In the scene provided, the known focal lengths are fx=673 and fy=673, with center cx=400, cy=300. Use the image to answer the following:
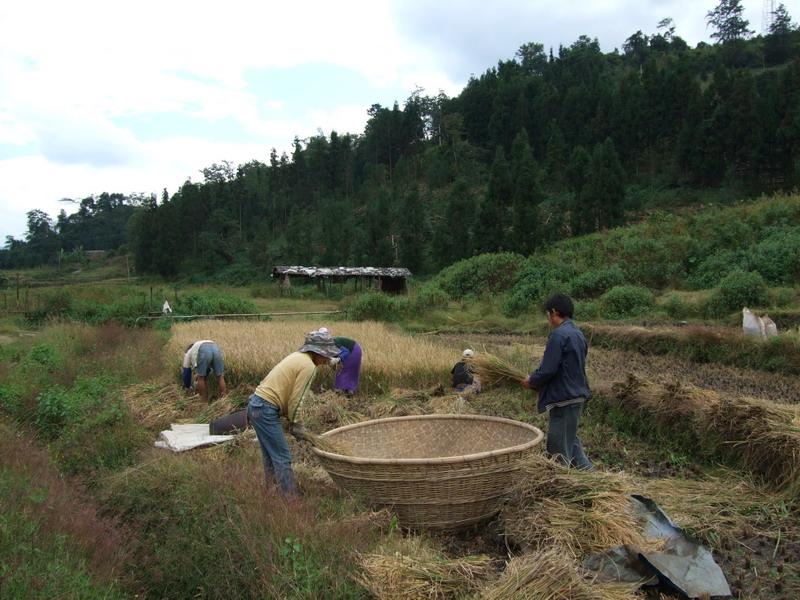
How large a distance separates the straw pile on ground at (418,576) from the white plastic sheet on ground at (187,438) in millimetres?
3430

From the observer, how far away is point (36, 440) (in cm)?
679

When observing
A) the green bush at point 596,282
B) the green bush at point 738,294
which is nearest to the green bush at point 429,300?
the green bush at point 596,282

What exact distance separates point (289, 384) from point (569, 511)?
208 cm

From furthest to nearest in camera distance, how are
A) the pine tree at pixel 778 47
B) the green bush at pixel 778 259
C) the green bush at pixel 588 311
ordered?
1. the pine tree at pixel 778 47
2. the green bush at pixel 588 311
3. the green bush at pixel 778 259

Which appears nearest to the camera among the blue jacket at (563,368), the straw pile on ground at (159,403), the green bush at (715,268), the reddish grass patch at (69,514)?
the reddish grass patch at (69,514)

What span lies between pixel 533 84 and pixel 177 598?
53.4m

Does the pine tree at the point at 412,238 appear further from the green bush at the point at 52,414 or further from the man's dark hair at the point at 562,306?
the man's dark hair at the point at 562,306

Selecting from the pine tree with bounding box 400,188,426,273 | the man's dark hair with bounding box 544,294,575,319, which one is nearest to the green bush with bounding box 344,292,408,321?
the man's dark hair with bounding box 544,294,575,319

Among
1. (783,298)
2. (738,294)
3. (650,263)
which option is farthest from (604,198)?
(783,298)

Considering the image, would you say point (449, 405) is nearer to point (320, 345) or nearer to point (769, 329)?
point (320, 345)

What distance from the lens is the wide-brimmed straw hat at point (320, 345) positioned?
15.9ft

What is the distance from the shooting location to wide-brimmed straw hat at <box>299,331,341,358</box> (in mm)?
4832

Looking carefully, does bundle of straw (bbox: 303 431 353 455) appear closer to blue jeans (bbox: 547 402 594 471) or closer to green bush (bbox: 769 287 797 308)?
blue jeans (bbox: 547 402 594 471)

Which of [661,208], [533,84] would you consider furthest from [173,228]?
[661,208]
